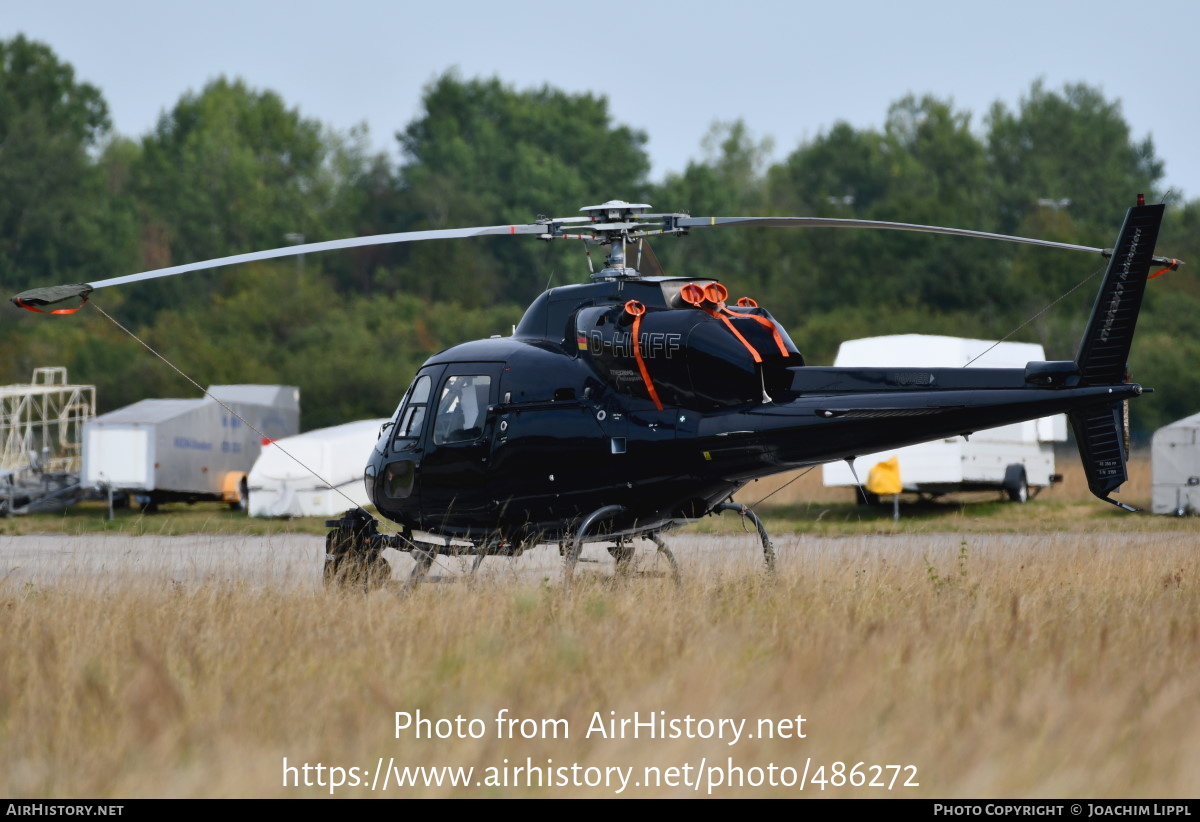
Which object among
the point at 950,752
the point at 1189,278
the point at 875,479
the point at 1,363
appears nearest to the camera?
the point at 950,752

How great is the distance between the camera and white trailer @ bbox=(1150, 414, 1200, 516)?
81.8 ft

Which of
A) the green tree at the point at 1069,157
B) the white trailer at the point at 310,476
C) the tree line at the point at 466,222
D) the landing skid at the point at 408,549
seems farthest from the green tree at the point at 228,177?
the landing skid at the point at 408,549

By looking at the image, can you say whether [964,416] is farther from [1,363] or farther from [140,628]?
[1,363]

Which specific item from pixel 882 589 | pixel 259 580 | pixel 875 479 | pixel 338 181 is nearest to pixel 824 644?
pixel 882 589

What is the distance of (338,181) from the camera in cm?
8494

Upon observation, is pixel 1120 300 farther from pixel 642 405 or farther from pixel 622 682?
pixel 622 682

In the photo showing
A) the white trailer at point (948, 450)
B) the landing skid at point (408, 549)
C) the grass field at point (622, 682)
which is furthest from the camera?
the white trailer at point (948, 450)

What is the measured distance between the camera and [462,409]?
1282cm

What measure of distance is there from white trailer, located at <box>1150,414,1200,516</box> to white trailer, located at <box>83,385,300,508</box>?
62.4ft

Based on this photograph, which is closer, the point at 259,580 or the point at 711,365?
the point at 711,365

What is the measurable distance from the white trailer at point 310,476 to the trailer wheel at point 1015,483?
12814 mm

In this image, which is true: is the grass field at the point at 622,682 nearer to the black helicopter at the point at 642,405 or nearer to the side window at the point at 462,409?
the black helicopter at the point at 642,405

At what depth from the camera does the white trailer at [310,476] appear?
29.6 m

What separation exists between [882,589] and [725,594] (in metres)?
1.22
